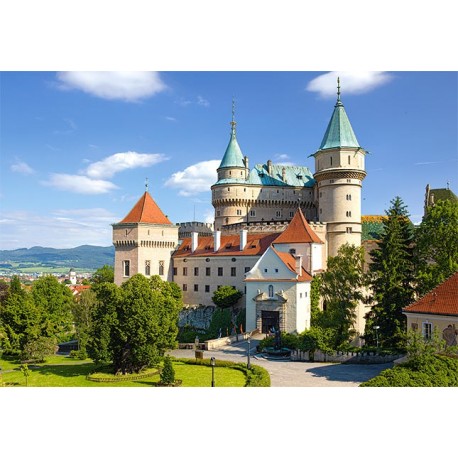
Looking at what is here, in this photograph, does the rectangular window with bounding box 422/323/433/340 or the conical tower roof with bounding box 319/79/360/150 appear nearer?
the rectangular window with bounding box 422/323/433/340

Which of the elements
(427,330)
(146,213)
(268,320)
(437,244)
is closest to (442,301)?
(427,330)

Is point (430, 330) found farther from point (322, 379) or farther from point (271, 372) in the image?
point (271, 372)

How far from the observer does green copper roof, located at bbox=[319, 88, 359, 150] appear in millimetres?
46188

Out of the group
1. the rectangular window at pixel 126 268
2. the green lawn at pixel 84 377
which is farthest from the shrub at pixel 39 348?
the rectangular window at pixel 126 268

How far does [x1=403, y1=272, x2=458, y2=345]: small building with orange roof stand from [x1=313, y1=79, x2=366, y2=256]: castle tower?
2149cm

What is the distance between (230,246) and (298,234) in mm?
9180

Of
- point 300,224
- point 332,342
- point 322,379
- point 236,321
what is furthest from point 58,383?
point 300,224

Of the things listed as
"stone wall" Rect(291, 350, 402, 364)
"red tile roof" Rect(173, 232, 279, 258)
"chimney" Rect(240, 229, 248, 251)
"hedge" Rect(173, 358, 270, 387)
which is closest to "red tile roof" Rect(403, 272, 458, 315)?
"stone wall" Rect(291, 350, 402, 364)

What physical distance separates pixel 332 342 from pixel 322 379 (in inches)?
268

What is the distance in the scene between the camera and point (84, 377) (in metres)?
26.8

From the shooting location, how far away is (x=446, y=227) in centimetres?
3056

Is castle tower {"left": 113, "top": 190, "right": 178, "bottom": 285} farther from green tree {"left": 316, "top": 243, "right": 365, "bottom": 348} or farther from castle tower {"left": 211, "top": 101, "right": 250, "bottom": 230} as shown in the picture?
green tree {"left": 316, "top": 243, "right": 365, "bottom": 348}

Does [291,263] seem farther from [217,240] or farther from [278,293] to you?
[217,240]

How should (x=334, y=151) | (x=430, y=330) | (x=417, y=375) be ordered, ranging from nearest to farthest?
1. (x=417, y=375)
2. (x=430, y=330)
3. (x=334, y=151)
